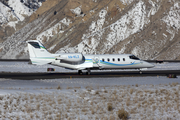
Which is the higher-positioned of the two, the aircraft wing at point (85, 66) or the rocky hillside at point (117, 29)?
the rocky hillside at point (117, 29)

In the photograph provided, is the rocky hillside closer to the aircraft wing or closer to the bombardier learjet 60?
the bombardier learjet 60

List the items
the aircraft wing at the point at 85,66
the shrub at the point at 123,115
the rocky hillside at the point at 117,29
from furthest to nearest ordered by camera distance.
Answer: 1. the rocky hillside at the point at 117,29
2. the aircraft wing at the point at 85,66
3. the shrub at the point at 123,115

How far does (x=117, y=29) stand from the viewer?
97500 millimetres

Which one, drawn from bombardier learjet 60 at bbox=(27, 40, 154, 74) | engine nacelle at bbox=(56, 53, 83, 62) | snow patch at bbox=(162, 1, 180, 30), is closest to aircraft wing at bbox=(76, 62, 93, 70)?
bombardier learjet 60 at bbox=(27, 40, 154, 74)

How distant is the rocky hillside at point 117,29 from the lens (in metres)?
86.0

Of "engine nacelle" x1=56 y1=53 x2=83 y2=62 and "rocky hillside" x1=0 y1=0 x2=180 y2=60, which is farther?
"rocky hillside" x1=0 y1=0 x2=180 y2=60

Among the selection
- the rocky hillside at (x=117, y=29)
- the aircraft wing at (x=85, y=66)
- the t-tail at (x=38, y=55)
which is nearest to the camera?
the t-tail at (x=38, y=55)

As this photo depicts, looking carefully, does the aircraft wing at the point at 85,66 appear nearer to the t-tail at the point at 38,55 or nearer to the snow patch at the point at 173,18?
the t-tail at the point at 38,55

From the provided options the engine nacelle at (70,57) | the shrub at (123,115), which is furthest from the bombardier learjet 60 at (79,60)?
the shrub at (123,115)

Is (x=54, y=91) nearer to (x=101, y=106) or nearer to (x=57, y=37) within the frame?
(x=101, y=106)

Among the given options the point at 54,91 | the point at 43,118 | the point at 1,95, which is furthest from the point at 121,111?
the point at 1,95

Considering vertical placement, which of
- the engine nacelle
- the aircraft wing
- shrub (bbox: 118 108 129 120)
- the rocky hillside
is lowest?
shrub (bbox: 118 108 129 120)

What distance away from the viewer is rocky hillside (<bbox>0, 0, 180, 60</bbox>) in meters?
86.0

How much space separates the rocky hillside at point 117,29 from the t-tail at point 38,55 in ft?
180
